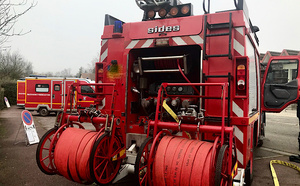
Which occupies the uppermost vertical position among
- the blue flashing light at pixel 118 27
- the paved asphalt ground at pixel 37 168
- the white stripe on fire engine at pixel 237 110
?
the blue flashing light at pixel 118 27

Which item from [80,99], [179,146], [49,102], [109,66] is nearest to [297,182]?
[179,146]

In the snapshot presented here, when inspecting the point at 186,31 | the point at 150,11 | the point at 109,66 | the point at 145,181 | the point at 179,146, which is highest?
the point at 150,11

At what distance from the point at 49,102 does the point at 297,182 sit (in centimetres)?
1598

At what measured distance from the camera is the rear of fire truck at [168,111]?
2809 mm

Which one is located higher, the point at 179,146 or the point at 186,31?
the point at 186,31

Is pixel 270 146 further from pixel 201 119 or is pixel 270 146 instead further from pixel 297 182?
pixel 201 119

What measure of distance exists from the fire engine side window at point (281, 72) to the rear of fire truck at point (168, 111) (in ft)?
9.44

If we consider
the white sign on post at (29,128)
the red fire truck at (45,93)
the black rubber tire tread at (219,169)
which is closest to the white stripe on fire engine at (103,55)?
the black rubber tire tread at (219,169)

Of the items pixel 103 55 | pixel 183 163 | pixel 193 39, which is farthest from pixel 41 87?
pixel 183 163

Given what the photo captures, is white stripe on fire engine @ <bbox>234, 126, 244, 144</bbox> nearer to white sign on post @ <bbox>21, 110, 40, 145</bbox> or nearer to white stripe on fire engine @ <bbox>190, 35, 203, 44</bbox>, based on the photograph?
white stripe on fire engine @ <bbox>190, 35, 203, 44</bbox>

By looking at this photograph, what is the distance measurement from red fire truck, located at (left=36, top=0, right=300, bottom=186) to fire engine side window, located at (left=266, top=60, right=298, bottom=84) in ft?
9.32

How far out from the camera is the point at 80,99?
16.0 meters

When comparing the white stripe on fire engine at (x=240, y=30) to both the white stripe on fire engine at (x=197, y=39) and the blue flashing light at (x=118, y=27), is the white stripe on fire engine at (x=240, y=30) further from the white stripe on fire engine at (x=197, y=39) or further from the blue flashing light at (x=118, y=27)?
the blue flashing light at (x=118, y=27)

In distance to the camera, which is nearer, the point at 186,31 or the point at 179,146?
the point at 179,146
